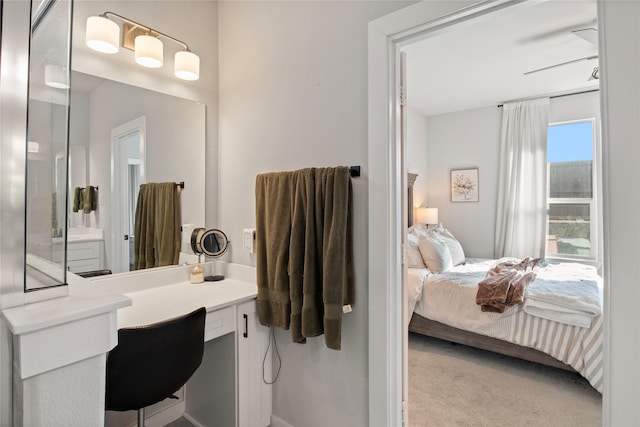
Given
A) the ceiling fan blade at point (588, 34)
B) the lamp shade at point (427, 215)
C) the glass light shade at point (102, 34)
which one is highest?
the ceiling fan blade at point (588, 34)

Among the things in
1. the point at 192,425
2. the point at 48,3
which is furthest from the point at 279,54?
the point at 192,425

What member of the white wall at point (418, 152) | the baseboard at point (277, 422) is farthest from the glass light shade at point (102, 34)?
the white wall at point (418, 152)

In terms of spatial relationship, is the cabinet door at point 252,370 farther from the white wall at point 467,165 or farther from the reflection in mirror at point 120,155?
the white wall at point 467,165

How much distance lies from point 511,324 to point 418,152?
3.00 m

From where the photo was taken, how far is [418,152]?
4902 mm

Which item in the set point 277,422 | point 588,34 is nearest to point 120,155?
point 277,422

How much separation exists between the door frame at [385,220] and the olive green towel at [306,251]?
0.13 m

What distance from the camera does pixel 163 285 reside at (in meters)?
1.88

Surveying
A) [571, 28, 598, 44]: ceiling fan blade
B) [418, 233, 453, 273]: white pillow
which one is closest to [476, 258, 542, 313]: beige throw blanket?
[418, 233, 453, 273]: white pillow

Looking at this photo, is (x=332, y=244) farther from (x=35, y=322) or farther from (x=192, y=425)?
(x=192, y=425)

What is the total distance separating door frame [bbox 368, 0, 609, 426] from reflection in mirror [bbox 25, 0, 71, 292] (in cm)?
107

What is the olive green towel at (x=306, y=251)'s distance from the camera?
1425 mm

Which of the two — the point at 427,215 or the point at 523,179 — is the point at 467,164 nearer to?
the point at 523,179

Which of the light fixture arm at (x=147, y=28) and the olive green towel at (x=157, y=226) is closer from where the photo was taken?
the light fixture arm at (x=147, y=28)
